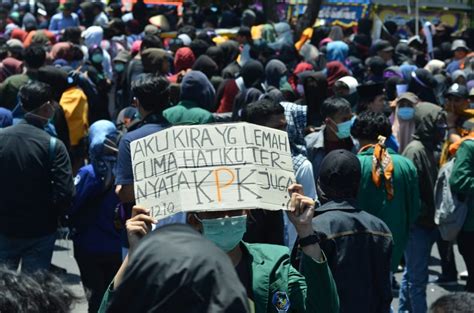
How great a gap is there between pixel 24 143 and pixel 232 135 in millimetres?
2992

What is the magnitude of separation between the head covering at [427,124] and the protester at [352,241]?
10.3ft

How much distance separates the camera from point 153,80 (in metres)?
5.98

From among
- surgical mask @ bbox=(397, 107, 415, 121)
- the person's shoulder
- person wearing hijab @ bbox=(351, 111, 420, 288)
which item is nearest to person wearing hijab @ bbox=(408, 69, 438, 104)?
surgical mask @ bbox=(397, 107, 415, 121)

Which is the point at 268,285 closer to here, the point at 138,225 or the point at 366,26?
the point at 138,225

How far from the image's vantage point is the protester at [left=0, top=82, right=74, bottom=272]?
20.8 ft

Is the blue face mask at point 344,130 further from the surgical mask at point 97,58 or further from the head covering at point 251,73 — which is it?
the surgical mask at point 97,58

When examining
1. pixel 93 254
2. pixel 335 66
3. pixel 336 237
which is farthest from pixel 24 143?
pixel 335 66

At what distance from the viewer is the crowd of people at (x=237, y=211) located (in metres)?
2.45

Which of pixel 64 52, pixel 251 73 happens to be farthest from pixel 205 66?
pixel 64 52

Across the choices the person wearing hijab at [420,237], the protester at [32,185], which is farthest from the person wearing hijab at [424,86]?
the protester at [32,185]

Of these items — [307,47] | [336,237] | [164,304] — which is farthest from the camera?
[307,47]

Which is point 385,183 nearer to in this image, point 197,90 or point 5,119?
point 197,90

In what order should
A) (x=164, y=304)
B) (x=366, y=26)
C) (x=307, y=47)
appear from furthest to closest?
(x=366, y=26)
(x=307, y=47)
(x=164, y=304)

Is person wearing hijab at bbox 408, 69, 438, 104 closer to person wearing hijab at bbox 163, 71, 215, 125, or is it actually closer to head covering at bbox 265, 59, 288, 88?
head covering at bbox 265, 59, 288, 88
